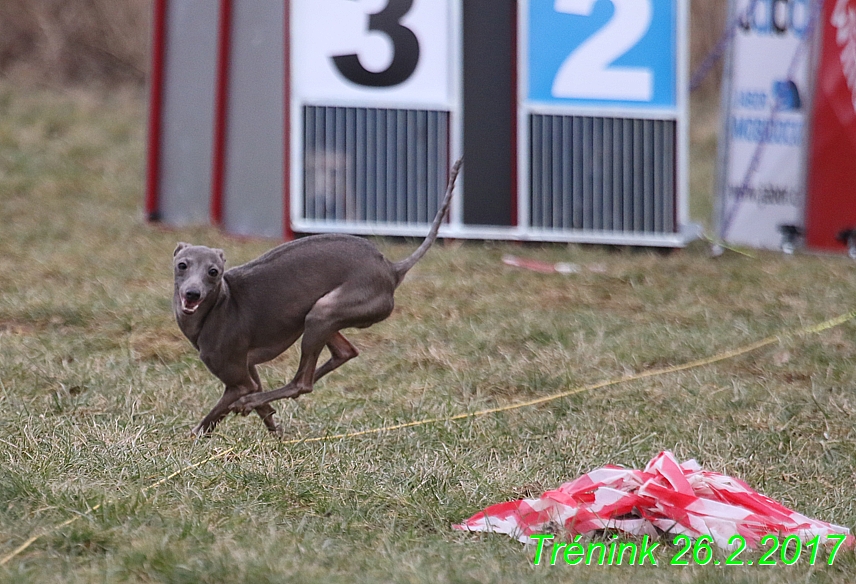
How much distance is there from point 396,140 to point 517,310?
197cm

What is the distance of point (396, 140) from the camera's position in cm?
792

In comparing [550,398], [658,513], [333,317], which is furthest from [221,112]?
[658,513]

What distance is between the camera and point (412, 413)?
4.57 metres

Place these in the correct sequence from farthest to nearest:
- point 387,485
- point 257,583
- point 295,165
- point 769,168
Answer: point 769,168 < point 295,165 < point 387,485 < point 257,583

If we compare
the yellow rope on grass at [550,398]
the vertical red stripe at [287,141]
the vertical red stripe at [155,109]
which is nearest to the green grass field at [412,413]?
the yellow rope on grass at [550,398]

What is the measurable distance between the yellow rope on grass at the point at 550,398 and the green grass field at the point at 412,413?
0.02m

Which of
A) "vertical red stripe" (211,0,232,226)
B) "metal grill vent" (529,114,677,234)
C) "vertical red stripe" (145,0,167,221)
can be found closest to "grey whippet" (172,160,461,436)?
"metal grill vent" (529,114,677,234)

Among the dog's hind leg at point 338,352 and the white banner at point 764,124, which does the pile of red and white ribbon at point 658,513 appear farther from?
the white banner at point 764,124

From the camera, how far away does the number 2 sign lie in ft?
26.3

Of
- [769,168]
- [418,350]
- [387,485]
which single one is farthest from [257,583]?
[769,168]

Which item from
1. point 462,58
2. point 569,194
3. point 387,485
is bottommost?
point 387,485

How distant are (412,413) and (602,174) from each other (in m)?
3.98

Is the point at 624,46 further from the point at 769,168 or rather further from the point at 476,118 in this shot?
the point at 769,168

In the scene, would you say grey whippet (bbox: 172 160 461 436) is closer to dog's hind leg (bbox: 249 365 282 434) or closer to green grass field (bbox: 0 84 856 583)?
dog's hind leg (bbox: 249 365 282 434)
